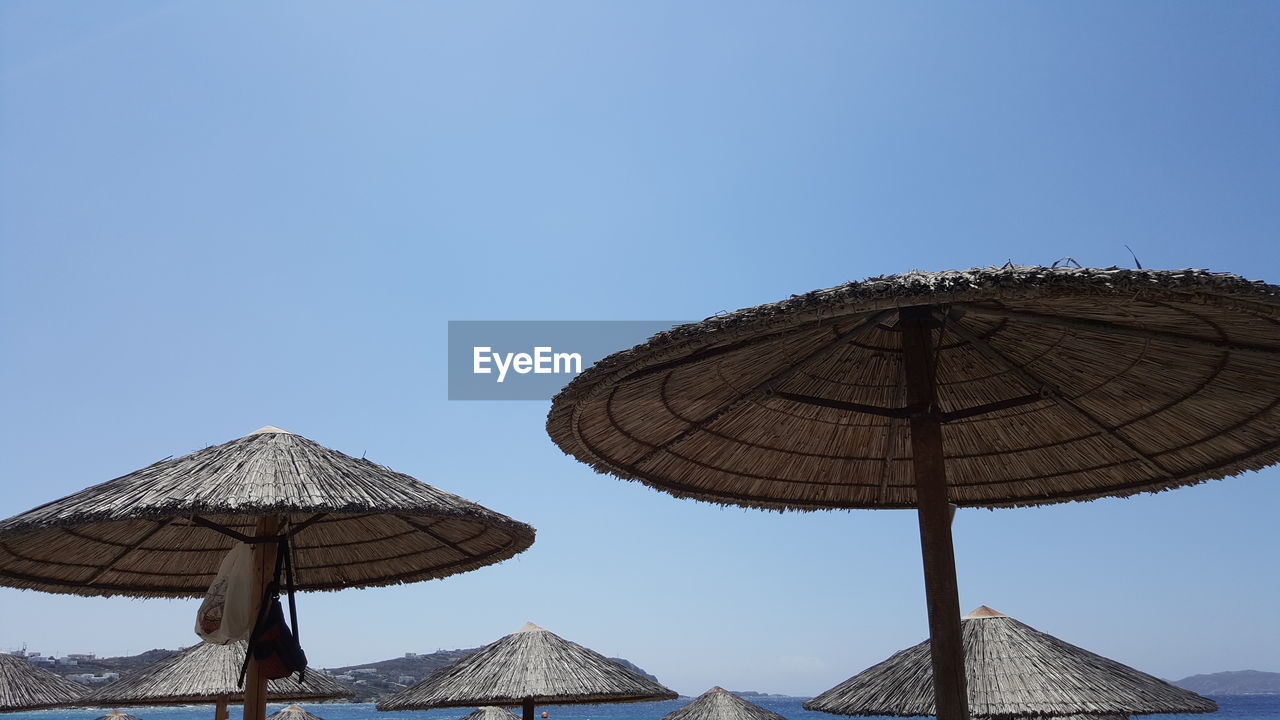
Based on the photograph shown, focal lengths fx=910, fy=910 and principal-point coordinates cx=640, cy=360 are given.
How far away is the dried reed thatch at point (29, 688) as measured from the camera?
34.6 feet

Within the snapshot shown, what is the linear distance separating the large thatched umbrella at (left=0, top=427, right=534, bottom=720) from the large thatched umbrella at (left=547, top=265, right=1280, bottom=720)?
95 centimetres

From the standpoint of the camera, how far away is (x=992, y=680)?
24.3ft

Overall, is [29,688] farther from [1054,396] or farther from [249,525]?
[1054,396]

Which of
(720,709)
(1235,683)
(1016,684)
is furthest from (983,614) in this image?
(1235,683)

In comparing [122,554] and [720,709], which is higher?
[122,554]

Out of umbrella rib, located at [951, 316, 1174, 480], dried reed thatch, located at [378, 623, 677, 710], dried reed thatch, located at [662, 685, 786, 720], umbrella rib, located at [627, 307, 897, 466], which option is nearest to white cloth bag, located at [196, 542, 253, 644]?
umbrella rib, located at [627, 307, 897, 466]

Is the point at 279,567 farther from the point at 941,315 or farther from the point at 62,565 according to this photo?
the point at 941,315

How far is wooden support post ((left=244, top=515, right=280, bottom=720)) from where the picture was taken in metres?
4.39

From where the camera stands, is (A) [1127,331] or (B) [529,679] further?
(B) [529,679]

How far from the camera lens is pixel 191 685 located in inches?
432

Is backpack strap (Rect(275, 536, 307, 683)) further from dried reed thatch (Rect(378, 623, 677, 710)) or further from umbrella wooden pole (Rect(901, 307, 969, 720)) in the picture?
dried reed thatch (Rect(378, 623, 677, 710))

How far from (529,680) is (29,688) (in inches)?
249

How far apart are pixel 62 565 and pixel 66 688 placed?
7.96m

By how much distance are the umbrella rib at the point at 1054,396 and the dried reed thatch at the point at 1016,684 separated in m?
3.28
